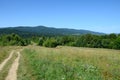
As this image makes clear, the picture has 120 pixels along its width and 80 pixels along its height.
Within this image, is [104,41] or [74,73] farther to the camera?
[104,41]

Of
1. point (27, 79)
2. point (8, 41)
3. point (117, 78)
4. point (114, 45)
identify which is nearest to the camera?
point (117, 78)

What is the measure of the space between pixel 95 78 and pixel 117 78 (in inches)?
40.8

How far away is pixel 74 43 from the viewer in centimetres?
11512

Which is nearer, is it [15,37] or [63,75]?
[63,75]

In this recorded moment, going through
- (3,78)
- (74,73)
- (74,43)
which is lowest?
(74,43)

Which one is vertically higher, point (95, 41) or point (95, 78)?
point (95, 78)

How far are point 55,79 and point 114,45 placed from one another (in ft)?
275

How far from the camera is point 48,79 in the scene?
13117 millimetres

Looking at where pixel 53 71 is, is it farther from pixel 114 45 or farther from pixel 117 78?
pixel 114 45

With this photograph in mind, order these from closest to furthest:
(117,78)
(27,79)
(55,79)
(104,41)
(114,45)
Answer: (117,78)
(55,79)
(27,79)
(114,45)
(104,41)

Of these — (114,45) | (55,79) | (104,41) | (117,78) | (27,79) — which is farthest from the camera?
(104,41)

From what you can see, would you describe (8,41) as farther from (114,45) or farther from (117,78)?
(117,78)

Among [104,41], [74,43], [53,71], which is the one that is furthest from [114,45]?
[53,71]

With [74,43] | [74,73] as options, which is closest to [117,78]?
[74,73]
